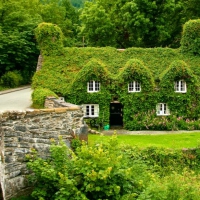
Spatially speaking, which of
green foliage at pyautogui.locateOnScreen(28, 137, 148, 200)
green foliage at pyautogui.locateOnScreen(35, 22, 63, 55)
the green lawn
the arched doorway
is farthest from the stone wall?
green foliage at pyautogui.locateOnScreen(35, 22, 63, 55)

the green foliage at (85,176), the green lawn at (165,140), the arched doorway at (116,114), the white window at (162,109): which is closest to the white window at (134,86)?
the white window at (162,109)

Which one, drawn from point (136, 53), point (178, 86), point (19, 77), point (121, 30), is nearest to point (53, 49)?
point (136, 53)

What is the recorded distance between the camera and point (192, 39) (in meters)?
31.0

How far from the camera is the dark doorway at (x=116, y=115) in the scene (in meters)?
29.2

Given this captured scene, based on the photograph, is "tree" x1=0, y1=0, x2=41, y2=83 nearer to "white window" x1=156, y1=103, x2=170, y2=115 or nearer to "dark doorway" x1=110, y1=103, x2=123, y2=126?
"dark doorway" x1=110, y1=103, x2=123, y2=126

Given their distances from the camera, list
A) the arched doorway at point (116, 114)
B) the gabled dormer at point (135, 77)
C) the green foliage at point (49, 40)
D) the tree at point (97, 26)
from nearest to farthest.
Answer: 1. the gabled dormer at point (135, 77)
2. the arched doorway at point (116, 114)
3. the green foliage at point (49, 40)
4. the tree at point (97, 26)

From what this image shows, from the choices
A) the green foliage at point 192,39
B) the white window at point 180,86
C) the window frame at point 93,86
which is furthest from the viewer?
the green foliage at point 192,39

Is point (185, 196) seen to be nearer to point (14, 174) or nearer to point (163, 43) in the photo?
point (14, 174)

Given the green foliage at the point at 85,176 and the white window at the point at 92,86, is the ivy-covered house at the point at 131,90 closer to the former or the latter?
the white window at the point at 92,86

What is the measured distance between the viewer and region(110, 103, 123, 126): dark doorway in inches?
1148

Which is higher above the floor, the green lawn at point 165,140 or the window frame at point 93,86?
the window frame at point 93,86

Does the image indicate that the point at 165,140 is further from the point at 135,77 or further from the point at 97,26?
the point at 97,26

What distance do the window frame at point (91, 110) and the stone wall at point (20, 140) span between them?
14.7 meters

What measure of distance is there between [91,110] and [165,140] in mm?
6054
